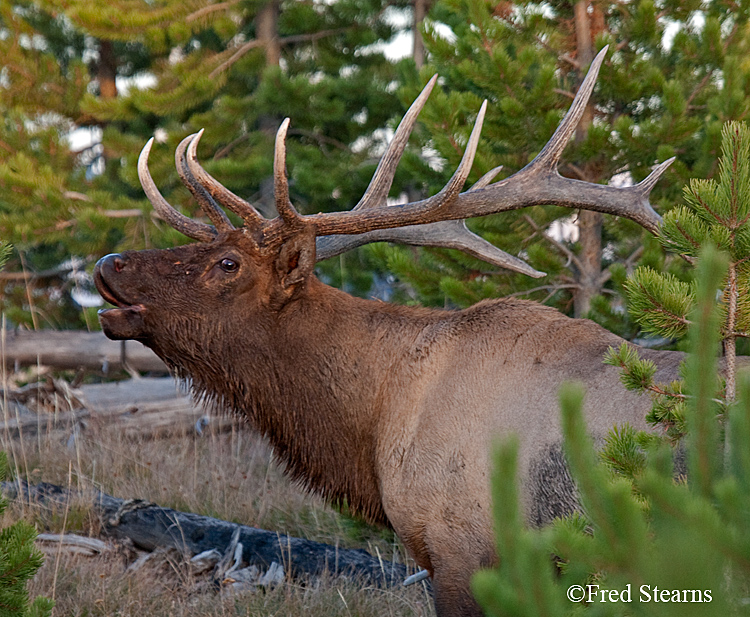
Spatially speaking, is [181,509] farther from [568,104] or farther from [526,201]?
[568,104]

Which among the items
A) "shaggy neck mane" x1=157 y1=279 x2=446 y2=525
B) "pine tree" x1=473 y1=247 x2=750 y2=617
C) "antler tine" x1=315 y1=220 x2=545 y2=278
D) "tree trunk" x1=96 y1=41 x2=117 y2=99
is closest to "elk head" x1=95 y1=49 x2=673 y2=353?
"shaggy neck mane" x1=157 y1=279 x2=446 y2=525

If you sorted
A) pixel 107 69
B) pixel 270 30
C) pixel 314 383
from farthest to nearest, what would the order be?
pixel 107 69
pixel 270 30
pixel 314 383

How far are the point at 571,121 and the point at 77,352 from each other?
5794 millimetres

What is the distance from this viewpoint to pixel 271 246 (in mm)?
3316

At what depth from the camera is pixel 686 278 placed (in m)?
3.96

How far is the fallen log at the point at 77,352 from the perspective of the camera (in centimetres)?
743

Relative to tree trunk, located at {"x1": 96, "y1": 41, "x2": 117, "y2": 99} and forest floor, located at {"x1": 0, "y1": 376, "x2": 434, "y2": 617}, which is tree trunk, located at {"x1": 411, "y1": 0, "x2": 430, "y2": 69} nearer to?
forest floor, located at {"x1": 0, "y1": 376, "x2": 434, "y2": 617}

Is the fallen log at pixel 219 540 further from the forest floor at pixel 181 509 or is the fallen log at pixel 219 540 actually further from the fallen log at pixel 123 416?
the fallen log at pixel 123 416

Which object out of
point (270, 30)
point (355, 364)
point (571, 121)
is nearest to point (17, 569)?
point (355, 364)

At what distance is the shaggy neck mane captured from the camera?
327 cm

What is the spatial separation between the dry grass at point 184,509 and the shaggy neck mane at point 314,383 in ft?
1.76

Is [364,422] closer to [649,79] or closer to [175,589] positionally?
[175,589]

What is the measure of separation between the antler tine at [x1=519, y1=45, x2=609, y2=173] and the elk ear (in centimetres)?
105

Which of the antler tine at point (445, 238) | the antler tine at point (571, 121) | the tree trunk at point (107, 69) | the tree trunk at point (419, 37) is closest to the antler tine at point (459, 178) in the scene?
the antler tine at point (571, 121)
